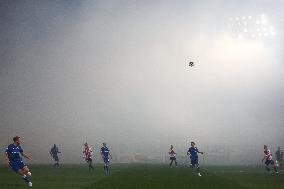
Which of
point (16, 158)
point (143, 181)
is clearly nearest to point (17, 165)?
point (16, 158)

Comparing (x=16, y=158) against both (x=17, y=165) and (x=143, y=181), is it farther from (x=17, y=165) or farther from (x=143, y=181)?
(x=143, y=181)

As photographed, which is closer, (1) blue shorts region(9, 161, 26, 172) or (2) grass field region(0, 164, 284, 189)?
(2) grass field region(0, 164, 284, 189)

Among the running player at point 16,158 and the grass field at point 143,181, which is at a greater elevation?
the running player at point 16,158

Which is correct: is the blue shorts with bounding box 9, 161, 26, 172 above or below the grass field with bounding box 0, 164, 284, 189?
above

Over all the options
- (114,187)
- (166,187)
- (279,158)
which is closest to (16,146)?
(114,187)

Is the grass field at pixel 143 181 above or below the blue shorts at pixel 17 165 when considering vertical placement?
below

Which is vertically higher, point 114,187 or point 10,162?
point 10,162

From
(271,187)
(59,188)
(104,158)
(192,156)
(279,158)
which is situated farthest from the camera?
(279,158)

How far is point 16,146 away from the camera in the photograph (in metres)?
24.4

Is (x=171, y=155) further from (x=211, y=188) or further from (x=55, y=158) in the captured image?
(x=211, y=188)

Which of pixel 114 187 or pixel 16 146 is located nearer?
pixel 114 187

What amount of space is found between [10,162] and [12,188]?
3.19m

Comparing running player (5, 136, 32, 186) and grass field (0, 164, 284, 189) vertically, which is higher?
running player (5, 136, 32, 186)

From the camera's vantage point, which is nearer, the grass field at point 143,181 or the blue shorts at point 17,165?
the grass field at point 143,181
